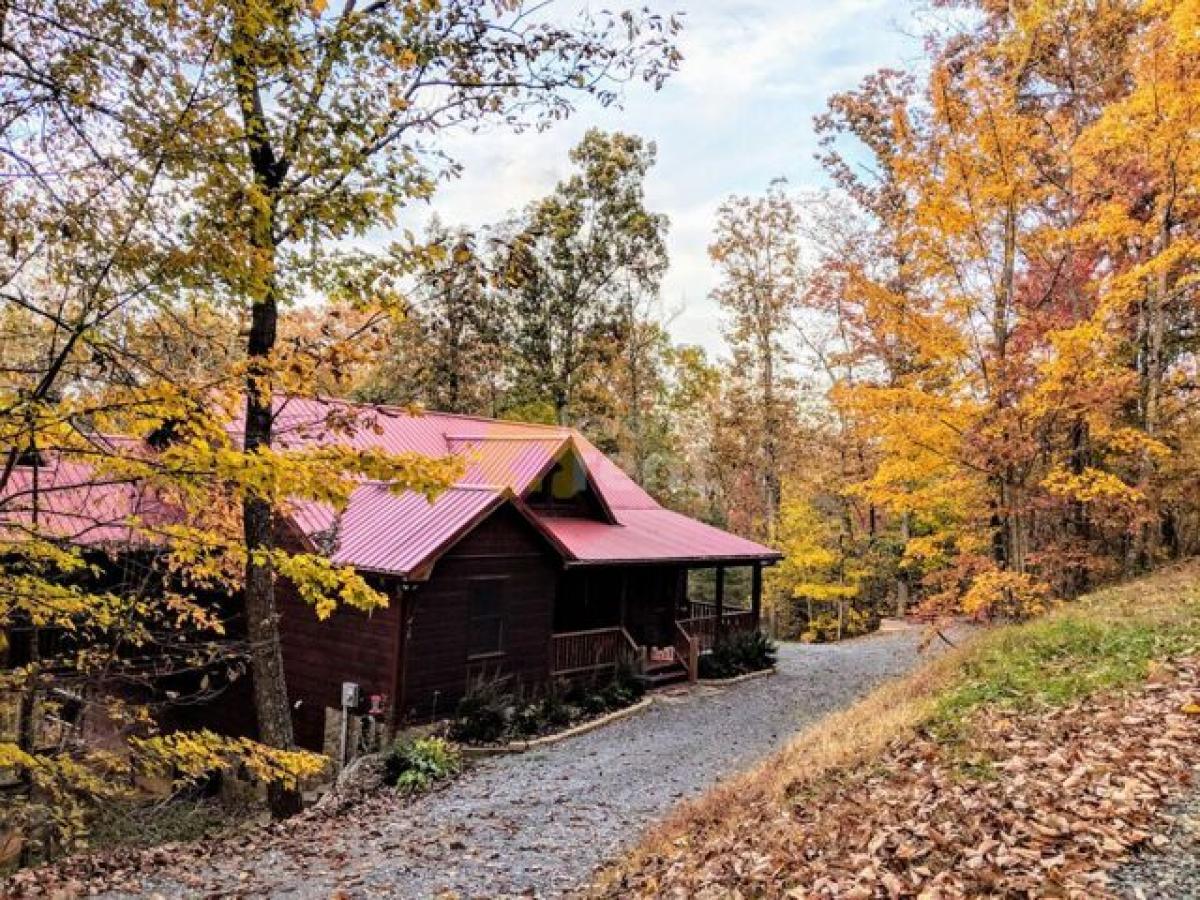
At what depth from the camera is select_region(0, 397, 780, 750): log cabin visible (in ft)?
44.3

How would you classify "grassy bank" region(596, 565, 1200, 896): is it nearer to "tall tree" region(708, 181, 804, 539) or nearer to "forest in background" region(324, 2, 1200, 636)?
"forest in background" region(324, 2, 1200, 636)

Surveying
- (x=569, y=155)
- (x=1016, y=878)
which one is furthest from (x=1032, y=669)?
(x=569, y=155)

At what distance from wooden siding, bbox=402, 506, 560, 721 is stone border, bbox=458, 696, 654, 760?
1327 mm

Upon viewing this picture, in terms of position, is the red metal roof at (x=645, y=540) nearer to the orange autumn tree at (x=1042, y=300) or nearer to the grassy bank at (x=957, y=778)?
the orange autumn tree at (x=1042, y=300)

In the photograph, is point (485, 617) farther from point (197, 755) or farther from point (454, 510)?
point (197, 755)

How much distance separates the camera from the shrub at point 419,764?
37.1 ft

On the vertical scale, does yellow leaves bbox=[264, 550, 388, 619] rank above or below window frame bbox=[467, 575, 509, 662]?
above

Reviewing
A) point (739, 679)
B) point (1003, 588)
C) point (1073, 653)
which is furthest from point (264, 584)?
point (739, 679)

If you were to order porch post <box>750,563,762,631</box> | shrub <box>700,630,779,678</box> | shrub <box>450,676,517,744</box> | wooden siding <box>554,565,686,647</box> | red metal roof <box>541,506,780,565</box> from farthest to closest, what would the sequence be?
porch post <box>750,563,762,631</box> → shrub <box>700,630,779,678</box> → wooden siding <box>554,565,686,647</box> → red metal roof <box>541,506,780,565</box> → shrub <box>450,676,517,744</box>

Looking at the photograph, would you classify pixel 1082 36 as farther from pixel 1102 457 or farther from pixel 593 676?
pixel 593 676

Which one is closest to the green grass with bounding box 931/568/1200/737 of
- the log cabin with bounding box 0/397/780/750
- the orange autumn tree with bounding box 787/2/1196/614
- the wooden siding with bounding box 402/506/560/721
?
the orange autumn tree with bounding box 787/2/1196/614

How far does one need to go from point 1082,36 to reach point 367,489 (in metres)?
17.9

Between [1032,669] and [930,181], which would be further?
[930,181]

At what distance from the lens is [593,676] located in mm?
17062
